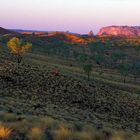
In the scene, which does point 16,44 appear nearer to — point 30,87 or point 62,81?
point 62,81

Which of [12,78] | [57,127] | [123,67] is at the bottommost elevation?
[123,67]

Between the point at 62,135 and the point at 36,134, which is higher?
the point at 36,134

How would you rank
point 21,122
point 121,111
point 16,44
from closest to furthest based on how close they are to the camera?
point 21,122 → point 121,111 → point 16,44

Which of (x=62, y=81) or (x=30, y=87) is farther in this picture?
(x=62, y=81)

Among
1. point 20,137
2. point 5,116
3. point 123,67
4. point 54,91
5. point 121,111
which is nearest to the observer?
point 20,137

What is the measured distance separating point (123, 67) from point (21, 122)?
134 meters

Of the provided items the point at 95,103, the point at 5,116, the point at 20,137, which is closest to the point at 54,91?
the point at 95,103

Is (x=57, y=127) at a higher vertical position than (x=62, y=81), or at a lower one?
higher

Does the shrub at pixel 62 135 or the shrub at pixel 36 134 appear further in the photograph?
the shrub at pixel 62 135

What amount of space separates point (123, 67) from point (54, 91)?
9155 cm

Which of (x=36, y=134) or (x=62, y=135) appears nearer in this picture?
(x=36, y=134)

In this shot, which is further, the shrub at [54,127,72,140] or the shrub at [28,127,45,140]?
the shrub at [54,127,72,140]

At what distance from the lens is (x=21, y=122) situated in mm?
17906

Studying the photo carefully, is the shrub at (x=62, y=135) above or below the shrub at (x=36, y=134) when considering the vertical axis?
below
